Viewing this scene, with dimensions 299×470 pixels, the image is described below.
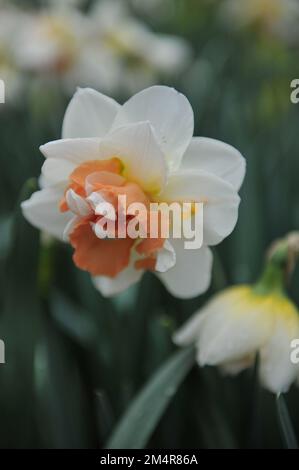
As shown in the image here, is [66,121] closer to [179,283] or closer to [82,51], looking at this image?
[179,283]

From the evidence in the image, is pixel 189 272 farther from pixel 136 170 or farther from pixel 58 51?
pixel 58 51

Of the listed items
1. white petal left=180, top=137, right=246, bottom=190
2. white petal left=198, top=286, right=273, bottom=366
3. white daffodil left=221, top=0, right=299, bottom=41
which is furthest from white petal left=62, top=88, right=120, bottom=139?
white daffodil left=221, top=0, right=299, bottom=41

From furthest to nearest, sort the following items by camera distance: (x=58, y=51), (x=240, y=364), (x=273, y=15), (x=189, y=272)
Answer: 1. (x=273, y=15)
2. (x=58, y=51)
3. (x=240, y=364)
4. (x=189, y=272)

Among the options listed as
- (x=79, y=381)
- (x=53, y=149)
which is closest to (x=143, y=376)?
(x=79, y=381)

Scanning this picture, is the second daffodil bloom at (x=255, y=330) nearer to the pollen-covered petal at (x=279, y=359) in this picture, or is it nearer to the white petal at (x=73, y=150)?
the pollen-covered petal at (x=279, y=359)

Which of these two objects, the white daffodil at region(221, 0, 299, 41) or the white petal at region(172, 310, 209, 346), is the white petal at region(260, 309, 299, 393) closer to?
the white petal at region(172, 310, 209, 346)

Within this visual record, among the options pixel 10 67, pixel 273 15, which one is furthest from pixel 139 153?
pixel 273 15
